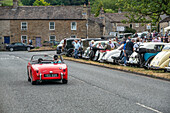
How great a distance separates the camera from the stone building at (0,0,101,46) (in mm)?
69312

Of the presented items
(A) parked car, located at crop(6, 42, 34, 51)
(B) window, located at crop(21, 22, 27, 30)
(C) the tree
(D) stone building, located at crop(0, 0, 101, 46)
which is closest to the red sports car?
→ (C) the tree

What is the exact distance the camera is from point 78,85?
14.4 meters

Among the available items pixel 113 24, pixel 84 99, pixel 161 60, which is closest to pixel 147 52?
pixel 161 60

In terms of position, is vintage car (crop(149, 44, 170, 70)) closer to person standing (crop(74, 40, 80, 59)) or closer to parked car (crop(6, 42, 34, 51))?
person standing (crop(74, 40, 80, 59))

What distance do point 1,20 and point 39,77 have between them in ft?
188

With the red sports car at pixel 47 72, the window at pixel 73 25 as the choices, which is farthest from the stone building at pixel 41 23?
the red sports car at pixel 47 72

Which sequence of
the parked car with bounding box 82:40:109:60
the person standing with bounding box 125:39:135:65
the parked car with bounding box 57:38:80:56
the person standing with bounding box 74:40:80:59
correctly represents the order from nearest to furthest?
1. the person standing with bounding box 125:39:135:65
2. the parked car with bounding box 82:40:109:60
3. the person standing with bounding box 74:40:80:59
4. the parked car with bounding box 57:38:80:56

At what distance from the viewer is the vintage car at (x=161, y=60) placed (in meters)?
20.0

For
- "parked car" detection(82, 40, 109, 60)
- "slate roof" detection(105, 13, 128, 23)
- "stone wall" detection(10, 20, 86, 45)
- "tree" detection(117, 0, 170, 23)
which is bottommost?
"parked car" detection(82, 40, 109, 60)

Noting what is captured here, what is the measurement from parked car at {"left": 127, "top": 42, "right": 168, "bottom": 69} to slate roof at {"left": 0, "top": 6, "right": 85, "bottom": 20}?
48762 millimetres

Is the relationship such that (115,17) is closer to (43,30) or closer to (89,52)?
A: (43,30)

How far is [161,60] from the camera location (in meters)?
20.0

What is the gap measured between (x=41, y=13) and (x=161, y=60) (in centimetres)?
5309

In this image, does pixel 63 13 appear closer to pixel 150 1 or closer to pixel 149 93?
pixel 150 1
